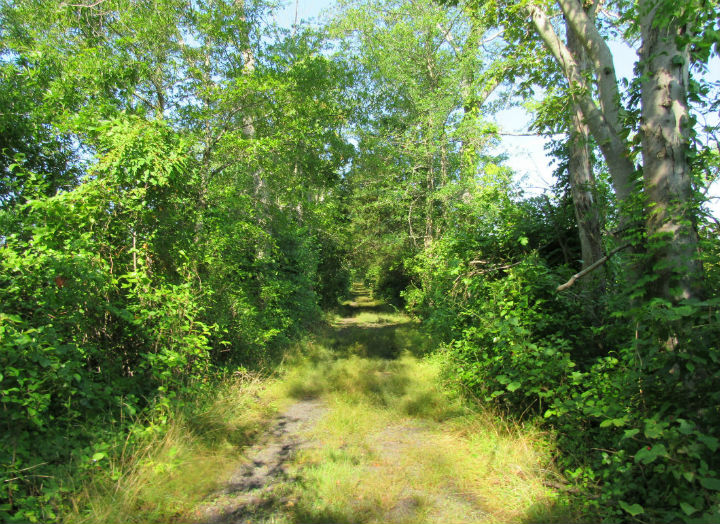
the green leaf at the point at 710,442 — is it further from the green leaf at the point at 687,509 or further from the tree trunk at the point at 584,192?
the tree trunk at the point at 584,192

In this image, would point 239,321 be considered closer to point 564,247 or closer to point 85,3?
point 564,247

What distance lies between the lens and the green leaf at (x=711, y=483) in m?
2.40

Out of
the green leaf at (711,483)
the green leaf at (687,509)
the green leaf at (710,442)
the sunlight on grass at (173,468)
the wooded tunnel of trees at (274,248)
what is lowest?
the sunlight on grass at (173,468)

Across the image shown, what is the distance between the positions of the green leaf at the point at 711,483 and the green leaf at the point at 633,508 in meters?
0.45

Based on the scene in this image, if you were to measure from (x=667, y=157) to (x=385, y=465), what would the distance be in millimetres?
4405

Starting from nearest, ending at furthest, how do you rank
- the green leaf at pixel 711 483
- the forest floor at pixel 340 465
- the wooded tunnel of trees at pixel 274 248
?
1. the green leaf at pixel 711 483
2. the wooded tunnel of trees at pixel 274 248
3. the forest floor at pixel 340 465

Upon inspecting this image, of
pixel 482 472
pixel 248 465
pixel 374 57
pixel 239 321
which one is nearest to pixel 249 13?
pixel 374 57

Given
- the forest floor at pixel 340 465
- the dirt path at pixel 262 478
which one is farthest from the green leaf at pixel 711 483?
the dirt path at pixel 262 478

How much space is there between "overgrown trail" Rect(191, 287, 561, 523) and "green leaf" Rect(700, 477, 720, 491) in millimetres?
1159

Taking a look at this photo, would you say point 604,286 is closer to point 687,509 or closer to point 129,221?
point 687,509

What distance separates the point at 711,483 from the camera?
2.43 metres

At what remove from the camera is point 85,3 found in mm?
8680

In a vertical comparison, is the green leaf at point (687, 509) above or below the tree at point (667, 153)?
below

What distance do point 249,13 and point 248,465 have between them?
1135 centimetres
